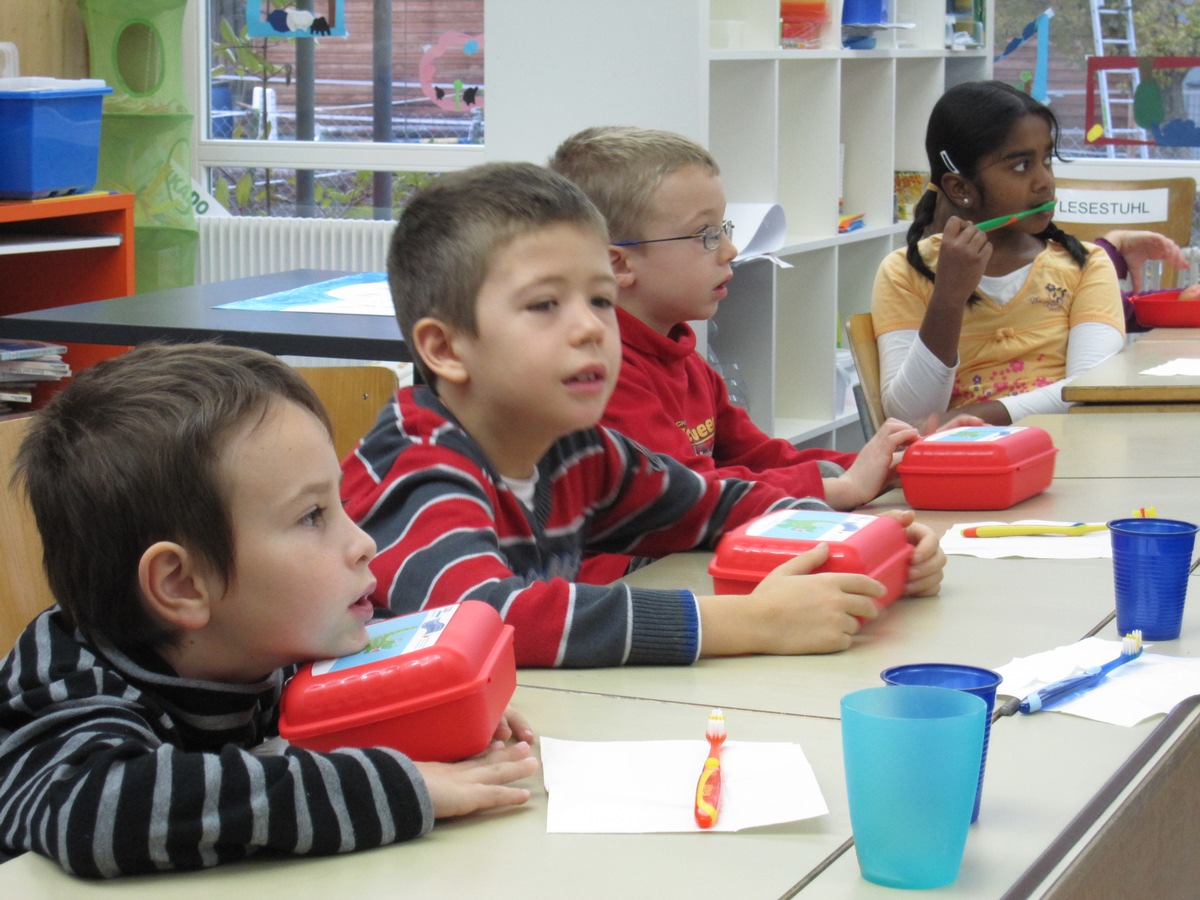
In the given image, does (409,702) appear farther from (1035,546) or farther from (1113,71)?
(1113,71)

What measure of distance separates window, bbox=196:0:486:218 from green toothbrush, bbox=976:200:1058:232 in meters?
2.43

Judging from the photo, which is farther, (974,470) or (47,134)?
(47,134)

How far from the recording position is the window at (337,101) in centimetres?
490

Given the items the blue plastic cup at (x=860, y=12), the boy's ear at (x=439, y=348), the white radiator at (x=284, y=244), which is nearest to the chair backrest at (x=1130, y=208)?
the blue plastic cup at (x=860, y=12)

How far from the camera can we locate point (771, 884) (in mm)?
818

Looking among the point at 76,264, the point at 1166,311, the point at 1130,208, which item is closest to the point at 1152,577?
the point at 1166,311

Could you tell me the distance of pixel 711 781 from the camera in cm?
92

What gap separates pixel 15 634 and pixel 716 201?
111cm

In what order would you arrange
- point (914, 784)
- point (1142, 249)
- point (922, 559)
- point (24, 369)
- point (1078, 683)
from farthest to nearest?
point (24, 369) → point (1142, 249) → point (922, 559) → point (1078, 683) → point (914, 784)

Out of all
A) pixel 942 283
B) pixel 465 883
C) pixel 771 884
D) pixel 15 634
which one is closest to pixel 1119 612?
pixel 771 884

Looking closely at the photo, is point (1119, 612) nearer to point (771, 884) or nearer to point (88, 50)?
point (771, 884)

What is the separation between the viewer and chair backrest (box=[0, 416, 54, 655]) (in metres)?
1.44

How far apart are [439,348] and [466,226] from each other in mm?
129

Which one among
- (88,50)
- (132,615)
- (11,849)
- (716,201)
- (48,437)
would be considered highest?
(88,50)
